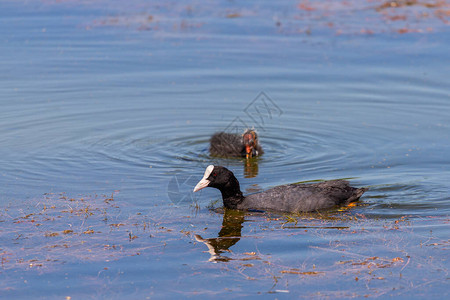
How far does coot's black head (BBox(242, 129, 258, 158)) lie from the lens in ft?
40.6

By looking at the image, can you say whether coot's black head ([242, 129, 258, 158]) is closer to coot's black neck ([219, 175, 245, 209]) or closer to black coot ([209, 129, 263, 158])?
black coot ([209, 129, 263, 158])

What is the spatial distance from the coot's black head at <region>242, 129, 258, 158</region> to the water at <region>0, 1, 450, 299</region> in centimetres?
26

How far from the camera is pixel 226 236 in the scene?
8516 millimetres

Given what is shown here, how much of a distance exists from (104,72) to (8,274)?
399 inches

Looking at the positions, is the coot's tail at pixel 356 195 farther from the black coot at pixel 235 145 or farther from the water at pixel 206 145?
the black coot at pixel 235 145

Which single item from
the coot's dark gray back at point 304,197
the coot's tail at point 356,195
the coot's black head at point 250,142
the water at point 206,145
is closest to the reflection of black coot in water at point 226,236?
the water at point 206,145

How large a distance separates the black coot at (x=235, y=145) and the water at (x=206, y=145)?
0.66 feet

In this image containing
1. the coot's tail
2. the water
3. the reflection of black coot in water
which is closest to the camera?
the water

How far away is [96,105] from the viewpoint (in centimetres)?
1449

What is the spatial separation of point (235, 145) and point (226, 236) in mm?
4468

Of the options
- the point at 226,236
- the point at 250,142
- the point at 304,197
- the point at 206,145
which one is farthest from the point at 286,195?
the point at 206,145

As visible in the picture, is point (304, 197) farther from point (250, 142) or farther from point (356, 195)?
point (250, 142)

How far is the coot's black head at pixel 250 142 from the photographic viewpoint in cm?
1237

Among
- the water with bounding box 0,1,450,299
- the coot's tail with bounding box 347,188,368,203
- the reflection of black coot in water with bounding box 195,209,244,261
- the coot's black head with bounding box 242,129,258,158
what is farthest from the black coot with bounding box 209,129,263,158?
the coot's tail with bounding box 347,188,368,203
